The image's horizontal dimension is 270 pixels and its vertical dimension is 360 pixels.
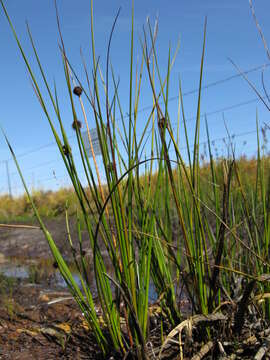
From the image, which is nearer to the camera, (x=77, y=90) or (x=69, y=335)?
(x=77, y=90)

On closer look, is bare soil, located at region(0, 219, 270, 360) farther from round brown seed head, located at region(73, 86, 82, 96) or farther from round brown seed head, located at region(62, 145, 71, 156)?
round brown seed head, located at region(73, 86, 82, 96)

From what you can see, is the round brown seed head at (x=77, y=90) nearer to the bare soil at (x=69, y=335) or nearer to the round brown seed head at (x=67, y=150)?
the round brown seed head at (x=67, y=150)

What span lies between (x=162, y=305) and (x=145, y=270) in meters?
0.29

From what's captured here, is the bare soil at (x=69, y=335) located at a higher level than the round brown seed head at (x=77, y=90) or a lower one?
lower

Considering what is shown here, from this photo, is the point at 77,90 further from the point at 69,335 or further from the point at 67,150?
the point at 69,335

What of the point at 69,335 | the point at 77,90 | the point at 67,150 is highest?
the point at 77,90

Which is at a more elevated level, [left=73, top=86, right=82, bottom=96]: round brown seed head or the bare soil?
[left=73, top=86, right=82, bottom=96]: round brown seed head

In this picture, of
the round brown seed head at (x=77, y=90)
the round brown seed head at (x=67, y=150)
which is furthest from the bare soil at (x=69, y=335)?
the round brown seed head at (x=77, y=90)

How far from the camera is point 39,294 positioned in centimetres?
237

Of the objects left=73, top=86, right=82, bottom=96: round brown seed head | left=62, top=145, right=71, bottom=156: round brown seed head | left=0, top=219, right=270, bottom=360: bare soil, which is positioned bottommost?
left=0, top=219, right=270, bottom=360: bare soil

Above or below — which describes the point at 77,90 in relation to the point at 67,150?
above

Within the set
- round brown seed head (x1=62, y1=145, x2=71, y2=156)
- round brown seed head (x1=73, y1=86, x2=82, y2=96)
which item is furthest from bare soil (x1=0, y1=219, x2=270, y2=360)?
round brown seed head (x1=73, y1=86, x2=82, y2=96)

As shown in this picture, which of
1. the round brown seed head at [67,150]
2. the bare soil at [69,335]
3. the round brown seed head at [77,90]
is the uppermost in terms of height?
the round brown seed head at [77,90]

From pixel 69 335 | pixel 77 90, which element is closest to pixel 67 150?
pixel 77 90
